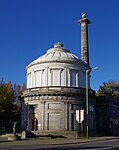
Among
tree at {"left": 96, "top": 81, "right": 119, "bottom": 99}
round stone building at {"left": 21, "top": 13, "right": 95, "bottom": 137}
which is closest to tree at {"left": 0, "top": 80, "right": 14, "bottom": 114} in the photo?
round stone building at {"left": 21, "top": 13, "right": 95, "bottom": 137}

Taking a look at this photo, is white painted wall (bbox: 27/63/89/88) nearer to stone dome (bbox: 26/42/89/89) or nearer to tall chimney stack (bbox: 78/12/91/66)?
stone dome (bbox: 26/42/89/89)

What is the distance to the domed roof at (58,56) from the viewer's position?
5853 cm

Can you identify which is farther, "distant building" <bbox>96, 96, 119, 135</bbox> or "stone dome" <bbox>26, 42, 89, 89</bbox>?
"distant building" <bbox>96, 96, 119, 135</bbox>

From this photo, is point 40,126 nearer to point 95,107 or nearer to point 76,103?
point 76,103

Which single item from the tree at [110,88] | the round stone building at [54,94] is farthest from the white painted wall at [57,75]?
the tree at [110,88]

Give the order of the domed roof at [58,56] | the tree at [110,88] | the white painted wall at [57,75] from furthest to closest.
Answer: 1. the tree at [110,88]
2. the domed roof at [58,56]
3. the white painted wall at [57,75]

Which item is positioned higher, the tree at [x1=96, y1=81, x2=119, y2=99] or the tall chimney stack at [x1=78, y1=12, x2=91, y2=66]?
the tall chimney stack at [x1=78, y1=12, x2=91, y2=66]

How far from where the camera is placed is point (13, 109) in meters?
71.0

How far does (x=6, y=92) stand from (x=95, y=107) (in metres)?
21.9

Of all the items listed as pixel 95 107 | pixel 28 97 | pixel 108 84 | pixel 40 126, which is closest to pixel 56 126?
pixel 40 126

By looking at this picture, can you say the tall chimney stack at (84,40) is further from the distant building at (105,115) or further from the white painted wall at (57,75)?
the white painted wall at (57,75)

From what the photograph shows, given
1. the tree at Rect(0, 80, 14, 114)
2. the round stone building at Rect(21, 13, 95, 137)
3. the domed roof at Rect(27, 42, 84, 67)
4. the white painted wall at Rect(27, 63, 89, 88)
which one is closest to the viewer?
the round stone building at Rect(21, 13, 95, 137)

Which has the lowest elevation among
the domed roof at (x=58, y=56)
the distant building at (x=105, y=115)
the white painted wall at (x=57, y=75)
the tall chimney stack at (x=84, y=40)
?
the distant building at (x=105, y=115)

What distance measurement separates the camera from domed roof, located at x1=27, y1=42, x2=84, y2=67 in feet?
192
